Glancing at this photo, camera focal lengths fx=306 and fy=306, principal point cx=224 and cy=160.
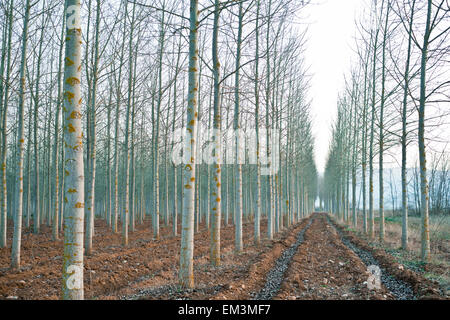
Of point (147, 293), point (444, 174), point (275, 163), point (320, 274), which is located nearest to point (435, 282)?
point (320, 274)

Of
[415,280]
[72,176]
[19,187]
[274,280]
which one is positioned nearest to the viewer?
[72,176]

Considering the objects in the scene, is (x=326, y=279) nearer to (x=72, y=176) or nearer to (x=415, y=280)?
(x=415, y=280)

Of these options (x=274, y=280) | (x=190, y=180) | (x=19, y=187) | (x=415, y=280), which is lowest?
(x=274, y=280)

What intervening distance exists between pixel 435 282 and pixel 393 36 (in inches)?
406

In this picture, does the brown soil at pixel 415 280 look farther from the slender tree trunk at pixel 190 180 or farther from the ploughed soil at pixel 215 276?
the slender tree trunk at pixel 190 180

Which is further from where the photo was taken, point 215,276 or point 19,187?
point 19,187

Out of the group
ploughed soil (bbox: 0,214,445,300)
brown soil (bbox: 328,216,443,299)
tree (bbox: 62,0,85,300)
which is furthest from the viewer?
ploughed soil (bbox: 0,214,445,300)

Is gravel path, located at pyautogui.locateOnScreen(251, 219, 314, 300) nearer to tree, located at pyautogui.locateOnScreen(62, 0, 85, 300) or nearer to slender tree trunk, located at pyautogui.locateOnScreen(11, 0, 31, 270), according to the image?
tree, located at pyautogui.locateOnScreen(62, 0, 85, 300)

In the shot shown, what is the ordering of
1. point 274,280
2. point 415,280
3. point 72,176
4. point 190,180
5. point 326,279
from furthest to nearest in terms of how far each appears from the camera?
point 274,280, point 326,279, point 415,280, point 190,180, point 72,176

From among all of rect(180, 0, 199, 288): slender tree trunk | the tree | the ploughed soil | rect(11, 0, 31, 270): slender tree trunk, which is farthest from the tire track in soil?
rect(11, 0, 31, 270): slender tree trunk

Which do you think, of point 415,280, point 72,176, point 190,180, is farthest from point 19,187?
point 415,280

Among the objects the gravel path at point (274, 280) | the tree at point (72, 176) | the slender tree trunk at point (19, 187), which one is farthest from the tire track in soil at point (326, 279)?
the slender tree trunk at point (19, 187)

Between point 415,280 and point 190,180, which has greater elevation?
point 190,180
